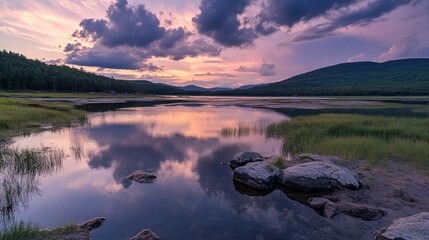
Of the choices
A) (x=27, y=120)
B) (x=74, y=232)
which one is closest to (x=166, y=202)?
(x=74, y=232)

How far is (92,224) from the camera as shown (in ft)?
34.4

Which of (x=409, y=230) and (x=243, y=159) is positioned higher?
(x=409, y=230)

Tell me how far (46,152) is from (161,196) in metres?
12.7

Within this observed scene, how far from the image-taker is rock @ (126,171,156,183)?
15.9 meters

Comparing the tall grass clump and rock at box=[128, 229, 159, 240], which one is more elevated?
the tall grass clump

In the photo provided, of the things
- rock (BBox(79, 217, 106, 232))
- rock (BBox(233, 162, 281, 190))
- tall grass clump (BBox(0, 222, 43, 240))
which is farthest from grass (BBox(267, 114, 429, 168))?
tall grass clump (BBox(0, 222, 43, 240))

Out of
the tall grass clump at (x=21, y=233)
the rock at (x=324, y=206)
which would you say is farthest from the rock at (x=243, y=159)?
the tall grass clump at (x=21, y=233)

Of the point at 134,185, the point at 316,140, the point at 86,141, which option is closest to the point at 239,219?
the point at 134,185

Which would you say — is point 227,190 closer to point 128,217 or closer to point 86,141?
point 128,217

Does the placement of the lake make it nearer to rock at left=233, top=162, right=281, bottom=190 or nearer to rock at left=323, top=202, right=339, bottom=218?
rock at left=323, top=202, right=339, bottom=218

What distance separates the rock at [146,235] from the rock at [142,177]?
6206 mm

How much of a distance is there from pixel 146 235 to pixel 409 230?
A: 868 cm

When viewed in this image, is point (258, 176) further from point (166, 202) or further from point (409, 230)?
point (409, 230)

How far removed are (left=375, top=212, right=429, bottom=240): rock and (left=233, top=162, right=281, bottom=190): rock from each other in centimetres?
651
